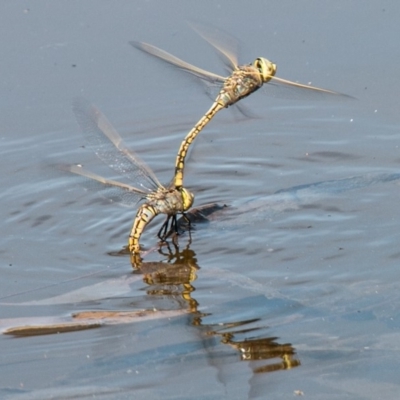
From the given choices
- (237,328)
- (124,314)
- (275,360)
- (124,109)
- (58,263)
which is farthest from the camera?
(124,109)

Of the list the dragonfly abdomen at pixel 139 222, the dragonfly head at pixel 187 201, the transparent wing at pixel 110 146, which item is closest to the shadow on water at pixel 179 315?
the dragonfly abdomen at pixel 139 222

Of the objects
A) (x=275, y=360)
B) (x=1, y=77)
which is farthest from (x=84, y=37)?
(x=275, y=360)

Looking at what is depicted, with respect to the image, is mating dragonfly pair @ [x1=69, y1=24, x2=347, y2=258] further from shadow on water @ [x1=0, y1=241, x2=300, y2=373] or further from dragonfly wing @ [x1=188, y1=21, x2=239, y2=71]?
shadow on water @ [x1=0, y1=241, x2=300, y2=373]

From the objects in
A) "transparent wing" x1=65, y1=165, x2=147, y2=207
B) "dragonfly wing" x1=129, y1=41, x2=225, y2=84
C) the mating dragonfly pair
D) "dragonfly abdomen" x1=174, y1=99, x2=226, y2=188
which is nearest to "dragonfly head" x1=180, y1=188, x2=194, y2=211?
the mating dragonfly pair

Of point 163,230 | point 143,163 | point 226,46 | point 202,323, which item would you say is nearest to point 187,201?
point 163,230

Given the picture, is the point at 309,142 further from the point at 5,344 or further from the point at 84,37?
the point at 5,344

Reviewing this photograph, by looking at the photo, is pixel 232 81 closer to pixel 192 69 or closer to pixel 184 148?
pixel 192 69
